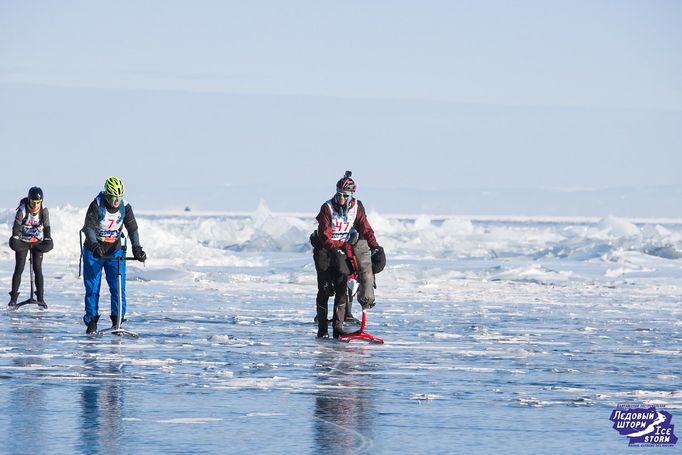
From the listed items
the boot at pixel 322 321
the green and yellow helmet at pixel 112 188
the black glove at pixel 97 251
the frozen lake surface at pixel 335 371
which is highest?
the green and yellow helmet at pixel 112 188

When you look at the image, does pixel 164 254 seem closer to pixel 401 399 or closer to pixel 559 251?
pixel 559 251

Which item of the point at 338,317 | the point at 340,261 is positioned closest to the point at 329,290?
the point at 338,317

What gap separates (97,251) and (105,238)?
14.0 inches

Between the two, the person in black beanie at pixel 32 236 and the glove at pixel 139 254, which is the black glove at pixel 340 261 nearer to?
the glove at pixel 139 254

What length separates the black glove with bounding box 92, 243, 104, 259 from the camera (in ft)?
45.6

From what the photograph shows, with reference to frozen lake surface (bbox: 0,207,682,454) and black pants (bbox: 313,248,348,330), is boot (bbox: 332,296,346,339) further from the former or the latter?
frozen lake surface (bbox: 0,207,682,454)

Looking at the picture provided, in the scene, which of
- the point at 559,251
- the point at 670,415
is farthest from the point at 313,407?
the point at 559,251

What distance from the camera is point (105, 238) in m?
14.2

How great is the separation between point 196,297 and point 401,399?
12486 mm

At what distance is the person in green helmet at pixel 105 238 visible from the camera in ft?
45.8

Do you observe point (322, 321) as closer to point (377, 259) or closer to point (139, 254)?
point (377, 259)

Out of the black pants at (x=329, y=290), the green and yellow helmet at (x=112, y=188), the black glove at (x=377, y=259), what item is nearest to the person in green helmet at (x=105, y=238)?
the green and yellow helmet at (x=112, y=188)

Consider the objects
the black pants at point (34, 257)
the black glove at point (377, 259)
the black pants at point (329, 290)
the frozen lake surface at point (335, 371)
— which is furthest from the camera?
the black pants at point (34, 257)

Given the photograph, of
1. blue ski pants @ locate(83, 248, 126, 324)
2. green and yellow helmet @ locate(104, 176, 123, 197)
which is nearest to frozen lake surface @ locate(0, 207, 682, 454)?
blue ski pants @ locate(83, 248, 126, 324)
